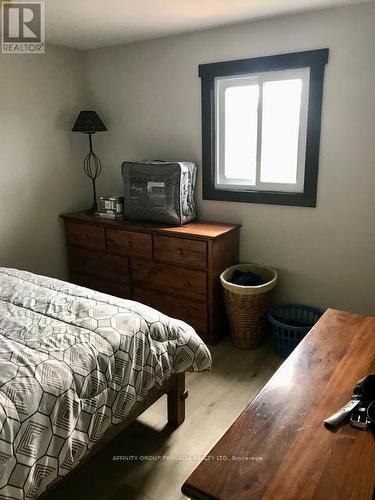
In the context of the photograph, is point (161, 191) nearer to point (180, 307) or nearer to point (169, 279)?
point (169, 279)

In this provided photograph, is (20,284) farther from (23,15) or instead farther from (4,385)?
(23,15)

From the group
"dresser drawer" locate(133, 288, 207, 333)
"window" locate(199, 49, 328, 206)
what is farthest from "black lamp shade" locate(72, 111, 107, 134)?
"dresser drawer" locate(133, 288, 207, 333)

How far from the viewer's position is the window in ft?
8.48

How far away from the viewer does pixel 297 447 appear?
1.03m

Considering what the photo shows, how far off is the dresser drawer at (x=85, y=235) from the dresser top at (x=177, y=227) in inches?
2.1

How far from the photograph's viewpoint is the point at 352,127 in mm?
2463

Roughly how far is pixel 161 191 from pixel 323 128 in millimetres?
1213

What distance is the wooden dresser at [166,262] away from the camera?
2746mm

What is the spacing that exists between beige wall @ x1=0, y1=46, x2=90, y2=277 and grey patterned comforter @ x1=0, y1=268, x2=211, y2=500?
1.21 m

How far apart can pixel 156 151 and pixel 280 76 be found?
45.7 inches

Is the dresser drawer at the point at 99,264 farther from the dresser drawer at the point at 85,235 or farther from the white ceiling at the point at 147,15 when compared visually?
the white ceiling at the point at 147,15

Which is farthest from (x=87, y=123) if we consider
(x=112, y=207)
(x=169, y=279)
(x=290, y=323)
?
(x=290, y=323)

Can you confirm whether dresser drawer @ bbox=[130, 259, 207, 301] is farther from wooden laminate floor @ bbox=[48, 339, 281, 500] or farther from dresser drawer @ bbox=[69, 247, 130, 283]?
wooden laminate floor @ bbox=[48, 339, 281, 500]

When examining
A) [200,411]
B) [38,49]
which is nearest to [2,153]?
[38,49]
